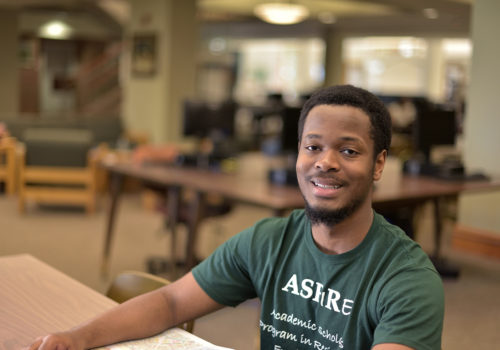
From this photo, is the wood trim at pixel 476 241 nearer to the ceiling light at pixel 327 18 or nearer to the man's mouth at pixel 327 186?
the man's mouth at pixel 327 186

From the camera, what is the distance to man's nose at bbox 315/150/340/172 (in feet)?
4.87

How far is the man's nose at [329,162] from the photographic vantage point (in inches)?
58.4

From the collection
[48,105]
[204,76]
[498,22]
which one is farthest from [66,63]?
[498,22]

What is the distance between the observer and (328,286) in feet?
4.99

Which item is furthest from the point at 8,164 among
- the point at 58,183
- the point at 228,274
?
the point at 228,274

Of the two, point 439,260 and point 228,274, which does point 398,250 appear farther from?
point 439,260

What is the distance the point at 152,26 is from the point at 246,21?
22.9 feet

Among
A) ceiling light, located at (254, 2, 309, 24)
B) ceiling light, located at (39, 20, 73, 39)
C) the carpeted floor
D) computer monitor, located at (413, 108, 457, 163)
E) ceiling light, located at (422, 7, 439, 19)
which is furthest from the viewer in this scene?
ceiling light, located at (39, 20, 73, 39)

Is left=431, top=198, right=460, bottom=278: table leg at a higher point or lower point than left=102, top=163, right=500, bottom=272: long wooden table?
lower

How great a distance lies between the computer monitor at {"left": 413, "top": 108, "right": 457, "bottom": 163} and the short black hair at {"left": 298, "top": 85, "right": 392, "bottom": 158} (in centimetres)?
386

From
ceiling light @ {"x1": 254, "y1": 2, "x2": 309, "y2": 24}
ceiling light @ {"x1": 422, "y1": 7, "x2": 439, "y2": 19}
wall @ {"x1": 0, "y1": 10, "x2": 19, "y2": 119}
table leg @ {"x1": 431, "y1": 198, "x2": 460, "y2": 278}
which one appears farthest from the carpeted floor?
ceiling light @ {"x1": 422, "y1": 7, "x2": 439, "y2": 19}

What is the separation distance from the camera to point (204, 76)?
19391mm

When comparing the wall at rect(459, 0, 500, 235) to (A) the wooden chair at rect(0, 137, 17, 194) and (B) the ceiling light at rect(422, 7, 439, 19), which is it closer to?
(A) the wooden chair at rect(0, 137, 17, 194)

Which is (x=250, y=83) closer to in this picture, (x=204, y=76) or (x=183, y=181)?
(x=204, y=76)
